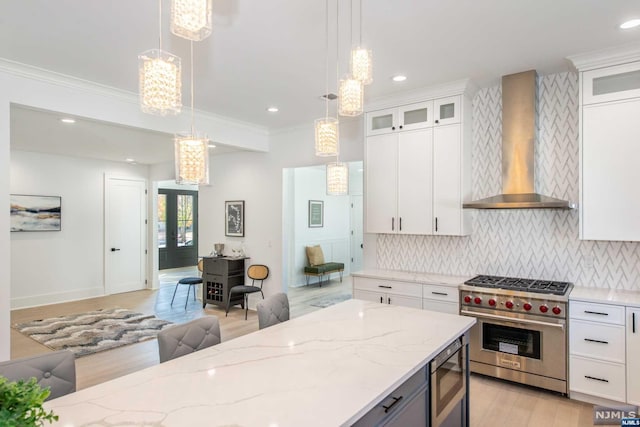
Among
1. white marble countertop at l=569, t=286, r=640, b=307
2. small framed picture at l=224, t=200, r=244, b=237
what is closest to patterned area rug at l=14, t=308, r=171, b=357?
small framed picture at l=224, t=200, r=244, b=237

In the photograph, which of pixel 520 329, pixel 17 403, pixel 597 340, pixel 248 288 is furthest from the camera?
pixel 248 288

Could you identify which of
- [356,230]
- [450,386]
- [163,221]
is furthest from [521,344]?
[163,221]

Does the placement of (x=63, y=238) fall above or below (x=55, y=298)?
above

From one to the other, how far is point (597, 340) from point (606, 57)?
7.60ft

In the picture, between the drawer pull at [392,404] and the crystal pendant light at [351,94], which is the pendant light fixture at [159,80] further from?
Answer: the drawer pull at [392,404]

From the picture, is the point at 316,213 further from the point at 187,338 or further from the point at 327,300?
the point at 187,338

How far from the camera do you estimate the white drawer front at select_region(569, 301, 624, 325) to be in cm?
292

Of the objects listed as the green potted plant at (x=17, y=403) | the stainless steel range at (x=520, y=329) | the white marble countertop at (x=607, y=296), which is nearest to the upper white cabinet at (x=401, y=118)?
the stainless steel range at (x=520, y=329)

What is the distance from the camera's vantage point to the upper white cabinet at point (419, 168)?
12.7ft

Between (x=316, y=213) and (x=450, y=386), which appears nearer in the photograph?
(x=450, y=386)

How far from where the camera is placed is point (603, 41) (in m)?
2.94

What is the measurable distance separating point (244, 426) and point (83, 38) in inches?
118

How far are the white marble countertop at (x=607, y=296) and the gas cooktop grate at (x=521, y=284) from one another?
0.33 ft

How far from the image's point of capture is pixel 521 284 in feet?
11.6
